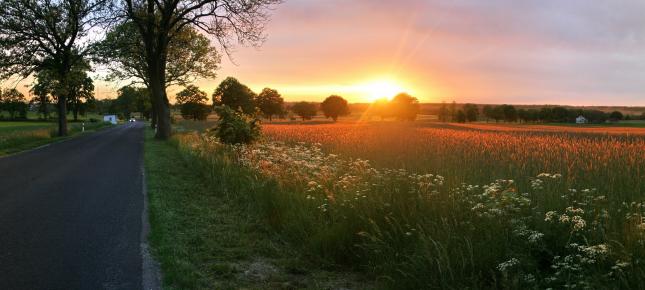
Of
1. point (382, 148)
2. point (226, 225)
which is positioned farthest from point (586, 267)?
point (382, 148)

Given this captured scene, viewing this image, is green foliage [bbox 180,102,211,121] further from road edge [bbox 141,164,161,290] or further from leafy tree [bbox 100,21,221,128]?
road edge [bbox 141,164,161,290]

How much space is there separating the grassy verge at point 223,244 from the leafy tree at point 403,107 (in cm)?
10926

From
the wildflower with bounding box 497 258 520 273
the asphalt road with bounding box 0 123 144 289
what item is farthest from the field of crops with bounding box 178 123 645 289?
the asphalt road with bounding box 0 123 144 289

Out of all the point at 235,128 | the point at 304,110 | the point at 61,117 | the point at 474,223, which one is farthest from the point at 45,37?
the point at 304,110

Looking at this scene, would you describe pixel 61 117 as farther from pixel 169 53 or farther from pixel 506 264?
pixel 506 264

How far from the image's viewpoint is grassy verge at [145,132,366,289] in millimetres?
5555

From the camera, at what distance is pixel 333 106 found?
130 meters

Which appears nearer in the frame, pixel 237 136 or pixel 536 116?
pixel 237 136

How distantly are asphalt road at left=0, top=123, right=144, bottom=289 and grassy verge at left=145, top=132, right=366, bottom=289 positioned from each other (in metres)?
0.46

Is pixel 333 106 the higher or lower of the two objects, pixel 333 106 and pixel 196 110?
the higher

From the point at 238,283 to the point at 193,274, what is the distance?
584mm

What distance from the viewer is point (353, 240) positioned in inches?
247

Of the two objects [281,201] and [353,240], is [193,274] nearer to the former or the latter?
[353,240]

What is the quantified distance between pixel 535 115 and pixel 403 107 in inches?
1238
